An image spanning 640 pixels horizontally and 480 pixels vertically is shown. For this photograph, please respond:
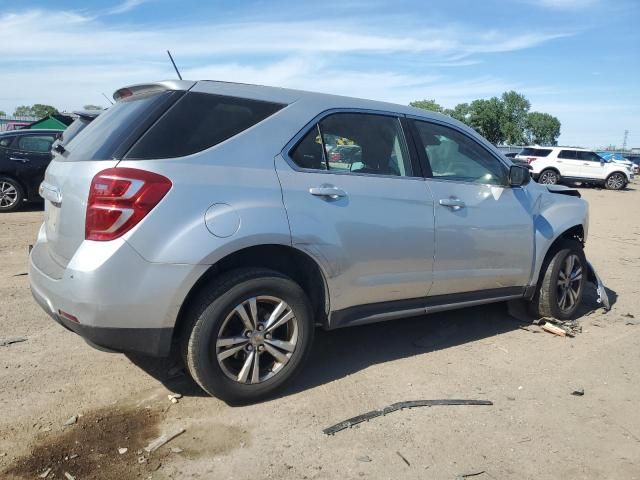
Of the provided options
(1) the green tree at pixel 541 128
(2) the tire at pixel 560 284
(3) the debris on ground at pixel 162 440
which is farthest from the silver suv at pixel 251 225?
(1) the green tree at pixel 541 128

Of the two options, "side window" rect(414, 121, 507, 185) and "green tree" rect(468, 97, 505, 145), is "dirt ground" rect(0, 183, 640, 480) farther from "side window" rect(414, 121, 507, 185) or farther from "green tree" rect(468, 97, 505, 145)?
"green tree" rect(468, 97, 505, 145)

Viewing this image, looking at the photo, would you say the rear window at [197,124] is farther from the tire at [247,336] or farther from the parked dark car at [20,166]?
the parked dark car at [20,166]

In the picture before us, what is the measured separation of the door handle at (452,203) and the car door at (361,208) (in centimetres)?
13

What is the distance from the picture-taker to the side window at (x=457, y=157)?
13.8ft

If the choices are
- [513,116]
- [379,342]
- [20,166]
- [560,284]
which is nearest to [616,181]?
[560,284]

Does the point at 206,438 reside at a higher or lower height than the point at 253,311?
lower

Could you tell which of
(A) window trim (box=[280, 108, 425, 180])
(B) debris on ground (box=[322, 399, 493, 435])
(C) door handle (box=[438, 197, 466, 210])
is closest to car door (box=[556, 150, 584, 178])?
(C) door handle (box=[438, 197, 466, 210])

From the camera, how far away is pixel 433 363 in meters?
4.19

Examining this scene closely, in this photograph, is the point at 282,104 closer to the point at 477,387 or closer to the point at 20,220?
the point at 477,387

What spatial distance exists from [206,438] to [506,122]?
80935 mm

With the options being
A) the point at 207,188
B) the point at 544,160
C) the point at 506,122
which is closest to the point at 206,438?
the point at 207,188

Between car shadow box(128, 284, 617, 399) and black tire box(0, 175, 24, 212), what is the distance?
8.23 meters

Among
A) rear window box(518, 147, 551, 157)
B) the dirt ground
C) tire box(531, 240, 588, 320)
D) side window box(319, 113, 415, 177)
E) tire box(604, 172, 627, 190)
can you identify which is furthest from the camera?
tire box(604, 172, 627, 190)

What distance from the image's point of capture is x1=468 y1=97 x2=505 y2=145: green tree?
7531cm
